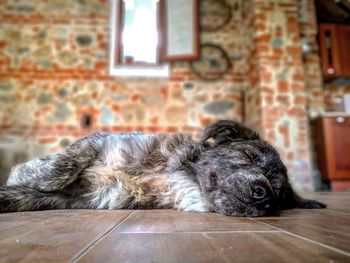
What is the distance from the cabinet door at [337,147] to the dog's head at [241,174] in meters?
3.40

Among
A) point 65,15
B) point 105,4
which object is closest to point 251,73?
point 105,4

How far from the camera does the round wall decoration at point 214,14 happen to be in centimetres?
568

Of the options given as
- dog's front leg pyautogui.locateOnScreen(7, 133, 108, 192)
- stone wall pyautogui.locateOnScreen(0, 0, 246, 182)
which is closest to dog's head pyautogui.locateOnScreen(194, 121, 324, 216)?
dog's front leg pyautogui.locateOnScreen(7, 133, 108, 192)

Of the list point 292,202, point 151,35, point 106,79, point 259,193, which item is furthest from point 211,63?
point 259,193

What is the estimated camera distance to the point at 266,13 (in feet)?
16.0

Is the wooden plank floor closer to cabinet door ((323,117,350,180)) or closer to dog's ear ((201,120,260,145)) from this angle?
dog's ear ((201,120,260,145))

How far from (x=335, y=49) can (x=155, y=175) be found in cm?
529

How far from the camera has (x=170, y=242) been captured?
795mm

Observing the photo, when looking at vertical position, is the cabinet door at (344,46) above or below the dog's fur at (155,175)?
above

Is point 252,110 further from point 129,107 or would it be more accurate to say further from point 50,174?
point 50,174

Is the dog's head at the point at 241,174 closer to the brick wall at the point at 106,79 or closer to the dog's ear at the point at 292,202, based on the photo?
the dog's ear at the point at 292,202

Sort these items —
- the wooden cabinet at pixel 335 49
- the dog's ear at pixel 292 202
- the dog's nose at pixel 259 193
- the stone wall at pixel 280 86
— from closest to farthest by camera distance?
the dog's nose at pixel 259 193
the dog's ear at pixel 292 202
the stone wall at pixel 280 86
the wooden cabinet at pixel 335 49

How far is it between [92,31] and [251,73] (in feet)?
9.60

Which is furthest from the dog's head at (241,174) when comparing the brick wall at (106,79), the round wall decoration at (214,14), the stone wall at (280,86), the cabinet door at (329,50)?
the cabinet door at (329,50)
